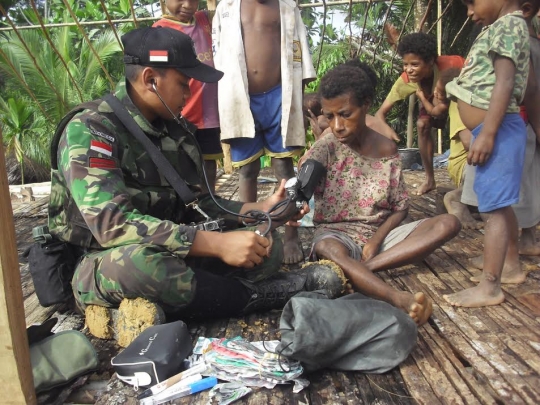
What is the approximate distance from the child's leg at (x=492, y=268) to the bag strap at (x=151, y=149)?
3.86 feet

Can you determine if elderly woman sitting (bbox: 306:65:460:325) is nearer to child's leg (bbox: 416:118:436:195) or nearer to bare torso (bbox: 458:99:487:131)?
bare torso (bbox: 458:99:487:131)

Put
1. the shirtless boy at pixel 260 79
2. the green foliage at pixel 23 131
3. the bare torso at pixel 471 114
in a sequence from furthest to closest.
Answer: the green foliage at pixel 23 131 < the shirtless boy at pixel 260 79 < the bare torso at pixel 471 114

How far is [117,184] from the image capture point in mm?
1879

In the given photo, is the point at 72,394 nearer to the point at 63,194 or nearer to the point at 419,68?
the point at 63,194

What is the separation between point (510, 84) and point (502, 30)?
0.22 meters

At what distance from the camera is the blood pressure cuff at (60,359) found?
1.60m

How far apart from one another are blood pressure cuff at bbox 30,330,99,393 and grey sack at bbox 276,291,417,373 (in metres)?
0.63

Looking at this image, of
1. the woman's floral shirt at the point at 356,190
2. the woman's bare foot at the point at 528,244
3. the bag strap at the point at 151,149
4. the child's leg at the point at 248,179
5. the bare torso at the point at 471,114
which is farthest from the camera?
the child's leg at the point at 248,179

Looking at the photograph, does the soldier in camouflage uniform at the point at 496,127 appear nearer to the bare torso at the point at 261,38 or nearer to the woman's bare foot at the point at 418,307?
the woman's bare foot at the point at 418,307

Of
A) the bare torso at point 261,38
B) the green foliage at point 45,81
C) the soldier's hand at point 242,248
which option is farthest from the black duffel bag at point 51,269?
the green foliage at point 45,81

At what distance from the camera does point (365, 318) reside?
165 centimetres

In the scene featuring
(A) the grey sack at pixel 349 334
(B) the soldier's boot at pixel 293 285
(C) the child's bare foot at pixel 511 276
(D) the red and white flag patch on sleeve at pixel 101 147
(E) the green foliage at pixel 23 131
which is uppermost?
(D) the red and white flag patch on sleeve at pixel 101 147

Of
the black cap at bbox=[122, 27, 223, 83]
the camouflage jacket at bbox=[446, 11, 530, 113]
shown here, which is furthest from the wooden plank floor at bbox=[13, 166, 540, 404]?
the black cap at bbox=[122, 27, 223, 83]

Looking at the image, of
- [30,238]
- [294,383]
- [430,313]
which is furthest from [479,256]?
[30,238]
